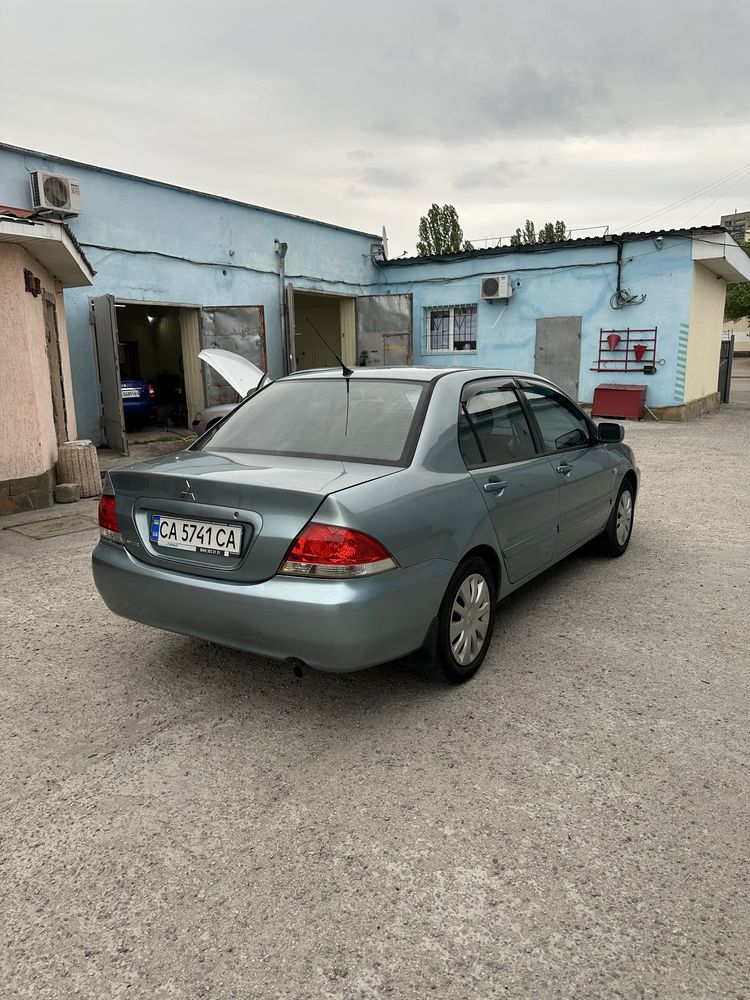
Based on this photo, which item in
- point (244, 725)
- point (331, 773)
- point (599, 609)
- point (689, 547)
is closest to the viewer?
point (331, 773)

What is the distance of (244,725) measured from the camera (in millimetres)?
2848

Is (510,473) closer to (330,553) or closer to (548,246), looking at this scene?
(330,553)

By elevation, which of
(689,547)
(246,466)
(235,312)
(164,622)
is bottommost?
(689,547)

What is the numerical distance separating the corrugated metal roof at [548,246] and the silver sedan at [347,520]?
1229 centimetres

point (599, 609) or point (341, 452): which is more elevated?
point (341, 452)

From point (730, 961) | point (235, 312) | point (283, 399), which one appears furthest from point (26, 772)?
point (235, 312)

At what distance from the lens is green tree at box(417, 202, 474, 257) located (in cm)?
3897

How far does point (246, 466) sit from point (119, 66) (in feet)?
28.4

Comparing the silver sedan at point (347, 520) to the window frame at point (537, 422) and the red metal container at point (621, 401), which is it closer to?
the window frame at point (537, 422)

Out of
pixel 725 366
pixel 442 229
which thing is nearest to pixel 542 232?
pixel 442 229

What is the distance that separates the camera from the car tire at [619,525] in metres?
4.96

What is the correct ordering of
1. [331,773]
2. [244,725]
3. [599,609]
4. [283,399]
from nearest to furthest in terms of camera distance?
[331,773] → [244,725] → [283,399] → [599,609]

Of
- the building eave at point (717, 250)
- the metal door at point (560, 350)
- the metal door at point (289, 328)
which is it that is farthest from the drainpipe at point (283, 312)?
the building eave at point (717, 250)

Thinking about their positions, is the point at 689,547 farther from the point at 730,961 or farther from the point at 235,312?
the point at 235,312
